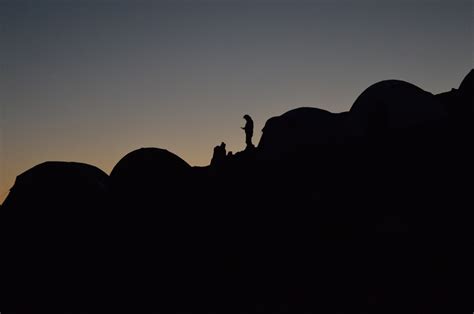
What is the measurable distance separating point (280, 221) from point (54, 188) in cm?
953

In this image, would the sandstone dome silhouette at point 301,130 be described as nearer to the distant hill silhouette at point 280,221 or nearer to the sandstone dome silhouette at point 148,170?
the distant hill silhouette at point 280,221

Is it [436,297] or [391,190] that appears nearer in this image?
[436,297]

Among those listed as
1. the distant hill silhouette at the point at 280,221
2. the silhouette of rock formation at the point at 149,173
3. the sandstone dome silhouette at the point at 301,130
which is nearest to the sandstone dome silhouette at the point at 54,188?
the distant hill silhouette at the point at 280,221

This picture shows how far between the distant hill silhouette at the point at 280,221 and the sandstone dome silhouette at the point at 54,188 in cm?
6

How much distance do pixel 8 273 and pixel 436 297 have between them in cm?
1608

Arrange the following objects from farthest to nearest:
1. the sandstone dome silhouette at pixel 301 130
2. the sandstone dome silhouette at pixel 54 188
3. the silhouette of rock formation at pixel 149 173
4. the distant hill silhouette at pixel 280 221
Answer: the sandstone dome silhouette at pixel 301 130 → the sandstone dome silhouette at pixel 54 188 → the silhouette of rock formation at pixel 149 173 → the distant hill silhouette at pixel 280 221

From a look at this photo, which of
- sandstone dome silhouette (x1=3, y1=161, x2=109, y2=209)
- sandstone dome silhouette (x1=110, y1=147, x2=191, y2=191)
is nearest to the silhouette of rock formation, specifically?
sandstone dome silhouette (x1=110, y1=147, x2=191, y2=191)

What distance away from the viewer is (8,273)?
70.7 ft

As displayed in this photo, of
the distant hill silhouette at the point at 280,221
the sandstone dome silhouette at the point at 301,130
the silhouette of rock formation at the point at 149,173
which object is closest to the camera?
the distant hill silhouette at the point at 280,221

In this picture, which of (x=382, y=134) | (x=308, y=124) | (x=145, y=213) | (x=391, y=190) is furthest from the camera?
(x=308, y=124)

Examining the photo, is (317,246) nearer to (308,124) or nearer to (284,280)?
(284,280)

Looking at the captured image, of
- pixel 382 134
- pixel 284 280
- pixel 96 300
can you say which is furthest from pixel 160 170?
pixel 382 134

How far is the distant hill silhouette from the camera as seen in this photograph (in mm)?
16797

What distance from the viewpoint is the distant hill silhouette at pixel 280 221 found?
16.8 metres
